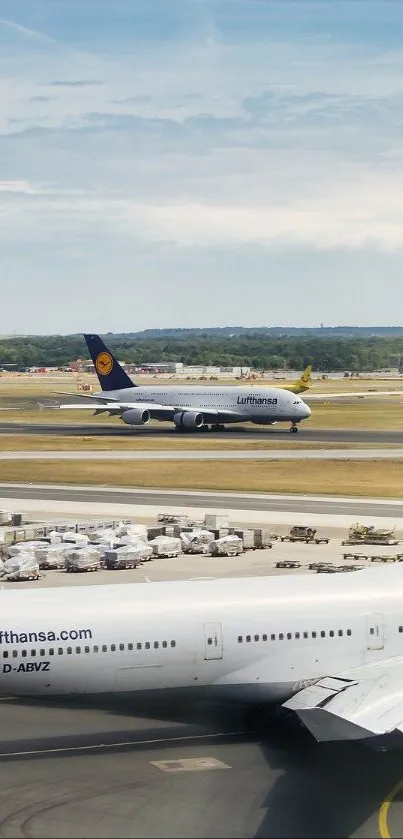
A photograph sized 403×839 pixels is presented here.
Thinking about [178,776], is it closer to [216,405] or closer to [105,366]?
[216,405]

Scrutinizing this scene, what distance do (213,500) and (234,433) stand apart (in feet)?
202

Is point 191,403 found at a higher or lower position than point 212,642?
higher

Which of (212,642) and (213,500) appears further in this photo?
(213,500)

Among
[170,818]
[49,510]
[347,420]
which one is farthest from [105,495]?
[347,420]

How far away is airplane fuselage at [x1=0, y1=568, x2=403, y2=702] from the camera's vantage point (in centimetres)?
3316

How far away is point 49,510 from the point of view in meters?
83.0

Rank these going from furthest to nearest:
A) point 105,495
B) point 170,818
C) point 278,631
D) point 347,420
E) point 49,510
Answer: point 347,420
point 105,495
point 49,510
point 278,631
point 170,818

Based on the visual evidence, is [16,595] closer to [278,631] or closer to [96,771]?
[96,771]

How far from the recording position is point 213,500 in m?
88.6

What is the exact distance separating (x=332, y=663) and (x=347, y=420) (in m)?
137

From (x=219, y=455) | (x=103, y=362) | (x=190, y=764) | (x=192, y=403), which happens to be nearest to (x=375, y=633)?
(x=190, y=764)

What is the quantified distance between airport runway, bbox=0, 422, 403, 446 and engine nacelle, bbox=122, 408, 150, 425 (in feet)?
4.83

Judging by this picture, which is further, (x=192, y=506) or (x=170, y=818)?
(x=192, y=506)

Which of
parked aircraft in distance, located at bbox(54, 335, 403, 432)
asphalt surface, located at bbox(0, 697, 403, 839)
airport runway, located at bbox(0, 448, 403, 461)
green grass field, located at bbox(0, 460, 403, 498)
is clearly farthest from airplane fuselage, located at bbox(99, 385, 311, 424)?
asphalt surface, located at bbox(0, 697, 403, 839)
